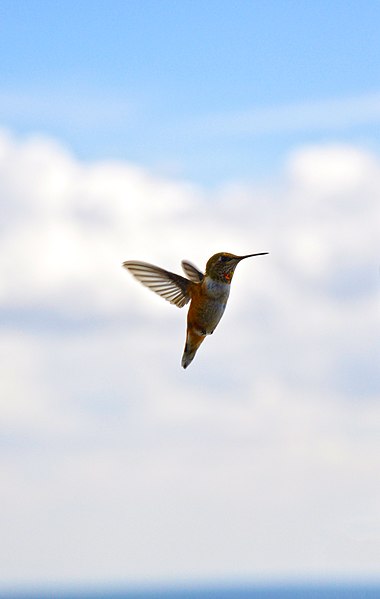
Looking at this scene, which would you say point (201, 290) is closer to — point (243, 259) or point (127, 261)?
point (127, 261)

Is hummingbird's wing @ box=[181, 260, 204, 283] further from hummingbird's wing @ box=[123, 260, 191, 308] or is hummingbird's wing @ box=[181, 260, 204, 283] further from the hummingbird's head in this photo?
the hummingbird's head

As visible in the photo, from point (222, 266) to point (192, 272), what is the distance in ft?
5.60

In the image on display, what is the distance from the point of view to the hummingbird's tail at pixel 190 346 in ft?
27.2

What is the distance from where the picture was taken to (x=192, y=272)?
9.62m

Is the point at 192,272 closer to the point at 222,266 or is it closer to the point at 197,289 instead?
the point at 197,289

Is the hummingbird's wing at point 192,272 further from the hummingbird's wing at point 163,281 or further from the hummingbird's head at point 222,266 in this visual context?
the hummingbird's head at point 222,266

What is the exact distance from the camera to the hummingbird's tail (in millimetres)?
A: 8305

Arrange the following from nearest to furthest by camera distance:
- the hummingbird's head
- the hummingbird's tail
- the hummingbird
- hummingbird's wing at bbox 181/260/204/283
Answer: the hummingbird's head, the hummingbird, the hummingbird's tail, hummingbird's wing at bbox 181/260/204/283

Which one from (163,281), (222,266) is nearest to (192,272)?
(163,281)

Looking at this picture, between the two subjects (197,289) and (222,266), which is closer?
(222,266)

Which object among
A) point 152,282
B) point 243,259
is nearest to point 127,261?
point 152,282

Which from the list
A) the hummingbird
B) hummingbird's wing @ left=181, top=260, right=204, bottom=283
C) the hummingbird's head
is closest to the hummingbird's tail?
the hummingbird

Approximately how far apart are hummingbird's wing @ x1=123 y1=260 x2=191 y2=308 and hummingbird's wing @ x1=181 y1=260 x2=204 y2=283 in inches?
6.8

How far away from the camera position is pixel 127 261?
845cm
